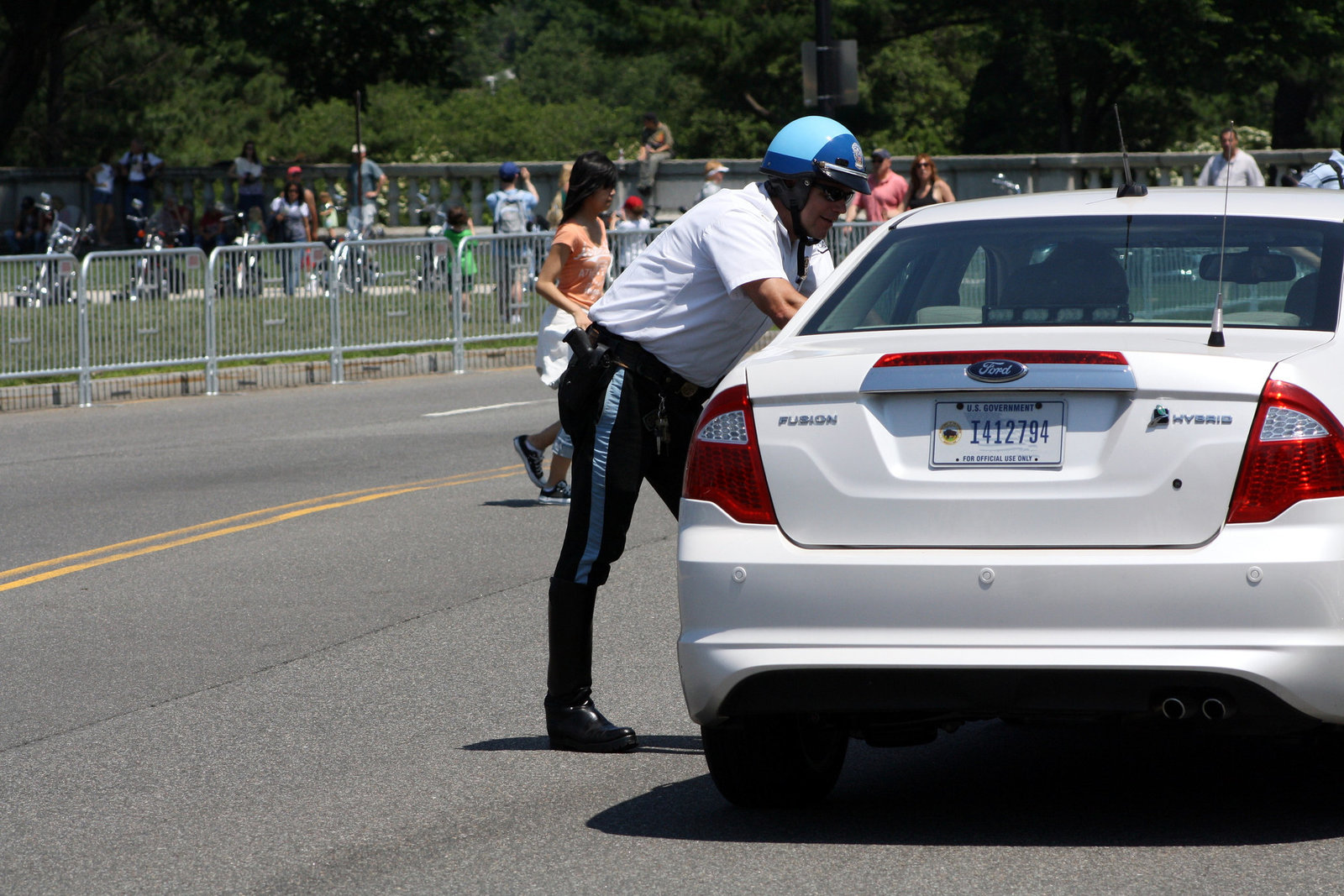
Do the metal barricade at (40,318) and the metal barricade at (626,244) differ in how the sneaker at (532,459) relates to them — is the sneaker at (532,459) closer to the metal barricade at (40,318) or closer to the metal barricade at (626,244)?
the metal barricade at (40,318)

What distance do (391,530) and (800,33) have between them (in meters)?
48.1

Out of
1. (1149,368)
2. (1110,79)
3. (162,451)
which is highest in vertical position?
(1110,79)

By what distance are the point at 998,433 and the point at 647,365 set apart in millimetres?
1447

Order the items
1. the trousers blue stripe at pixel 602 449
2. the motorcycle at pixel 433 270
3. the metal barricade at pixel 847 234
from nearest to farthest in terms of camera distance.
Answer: the trousers blue stripe at pixel 602 449 → the motorcycle at pixel 433 270 → the metal barricade at pixel 847 234

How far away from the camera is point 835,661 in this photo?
462cm

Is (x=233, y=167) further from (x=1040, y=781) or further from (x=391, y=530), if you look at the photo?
(x=1040, y=781)

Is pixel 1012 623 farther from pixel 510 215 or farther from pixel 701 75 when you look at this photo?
pixel 701 75

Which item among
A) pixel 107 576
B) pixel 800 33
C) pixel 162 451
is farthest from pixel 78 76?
pixel 107 576

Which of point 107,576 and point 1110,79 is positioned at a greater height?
point 1110,79

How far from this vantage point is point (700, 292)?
5.75 meters

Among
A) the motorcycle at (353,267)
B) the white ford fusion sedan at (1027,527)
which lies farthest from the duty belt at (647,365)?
the motorcycle at (353,267)

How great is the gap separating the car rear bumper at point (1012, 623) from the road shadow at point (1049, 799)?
1.48ft

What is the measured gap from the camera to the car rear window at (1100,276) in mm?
5074

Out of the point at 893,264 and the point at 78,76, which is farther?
the point at 78,76
